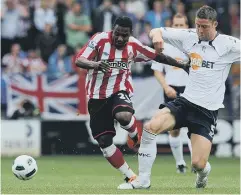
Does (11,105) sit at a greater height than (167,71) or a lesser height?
lesser

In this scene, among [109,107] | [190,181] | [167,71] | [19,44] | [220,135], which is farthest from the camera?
[19,44]

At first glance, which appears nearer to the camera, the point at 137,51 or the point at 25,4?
the point at 137,51

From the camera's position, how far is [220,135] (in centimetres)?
1819

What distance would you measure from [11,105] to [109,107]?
7.78 metres

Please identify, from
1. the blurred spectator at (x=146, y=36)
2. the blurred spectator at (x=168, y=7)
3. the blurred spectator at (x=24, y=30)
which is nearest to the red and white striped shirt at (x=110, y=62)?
the blurred spectator at (x=146, y=36)

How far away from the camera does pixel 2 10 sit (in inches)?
851

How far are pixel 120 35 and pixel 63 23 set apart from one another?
1058 centimetres

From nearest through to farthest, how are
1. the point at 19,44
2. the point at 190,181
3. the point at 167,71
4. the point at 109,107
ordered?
the point at 109,107 < the point at 190,181 < the point at 167,71 < the point at 19,44

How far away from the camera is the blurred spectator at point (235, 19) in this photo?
71.7 ft

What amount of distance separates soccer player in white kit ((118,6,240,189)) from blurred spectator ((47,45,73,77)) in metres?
9.32

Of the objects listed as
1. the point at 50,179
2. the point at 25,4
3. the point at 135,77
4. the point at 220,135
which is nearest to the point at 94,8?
the point at 25,4

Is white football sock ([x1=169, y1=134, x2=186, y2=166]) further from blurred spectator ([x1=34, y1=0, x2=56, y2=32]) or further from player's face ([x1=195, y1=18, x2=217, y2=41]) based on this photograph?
blurred spectator ([x1=34, y1=0, x2=56, y2=32])

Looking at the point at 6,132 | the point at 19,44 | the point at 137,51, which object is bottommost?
the point at 6,132

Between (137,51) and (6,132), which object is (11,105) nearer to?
(6,132)
